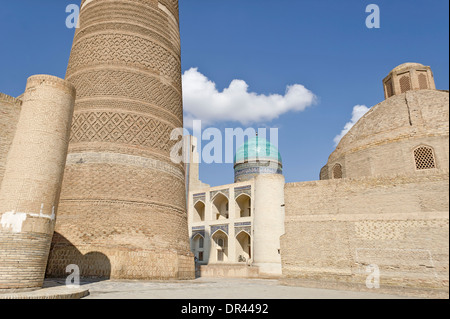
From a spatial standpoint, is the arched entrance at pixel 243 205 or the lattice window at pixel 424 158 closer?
the lattice window at pixel 424 158

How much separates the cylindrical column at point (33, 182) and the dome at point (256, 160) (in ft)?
57.3

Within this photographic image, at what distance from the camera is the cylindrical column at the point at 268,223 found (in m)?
15.0

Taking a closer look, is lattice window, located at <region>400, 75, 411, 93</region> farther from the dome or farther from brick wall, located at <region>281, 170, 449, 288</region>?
the dome

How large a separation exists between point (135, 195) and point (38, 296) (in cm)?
479

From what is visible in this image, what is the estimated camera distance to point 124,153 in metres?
9.00

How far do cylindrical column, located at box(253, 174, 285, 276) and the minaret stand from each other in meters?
6.30

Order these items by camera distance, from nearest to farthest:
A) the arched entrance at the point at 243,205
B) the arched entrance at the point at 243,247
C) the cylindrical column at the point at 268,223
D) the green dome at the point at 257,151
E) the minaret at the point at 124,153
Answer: the minaret at the point at 124,153, the cylindrical column at the point at 268,223, the arched entrance at the point at 243,247, the arched entrance at the point at 243,205, the green dome at the point at 257,151

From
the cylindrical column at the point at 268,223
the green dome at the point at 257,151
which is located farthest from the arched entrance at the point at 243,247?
the green dome at the point at 257,151

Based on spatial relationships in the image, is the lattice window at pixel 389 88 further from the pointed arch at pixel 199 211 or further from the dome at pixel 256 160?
the pointed arch at pixel 199 211

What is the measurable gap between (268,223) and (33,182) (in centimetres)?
1192

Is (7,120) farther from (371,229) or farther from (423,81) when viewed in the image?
(423,81)

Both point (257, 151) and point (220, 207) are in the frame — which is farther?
point (257, 151)

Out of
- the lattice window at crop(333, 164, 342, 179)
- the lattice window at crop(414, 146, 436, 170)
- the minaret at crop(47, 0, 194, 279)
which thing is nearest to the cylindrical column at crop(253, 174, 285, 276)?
the lattice window at crop(333, 164, 342, 179)

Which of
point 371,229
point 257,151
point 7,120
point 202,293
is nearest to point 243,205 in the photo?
point 257,151
